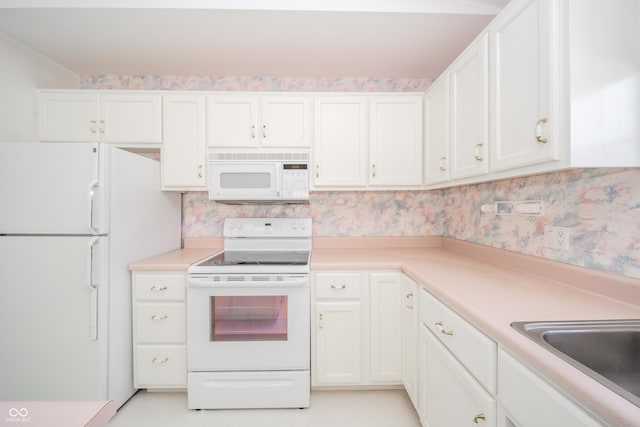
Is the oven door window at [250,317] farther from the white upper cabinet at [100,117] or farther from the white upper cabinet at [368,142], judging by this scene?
the white upper cabinet at [100,117]

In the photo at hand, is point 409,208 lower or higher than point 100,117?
lower

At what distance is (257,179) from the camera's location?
2.03m

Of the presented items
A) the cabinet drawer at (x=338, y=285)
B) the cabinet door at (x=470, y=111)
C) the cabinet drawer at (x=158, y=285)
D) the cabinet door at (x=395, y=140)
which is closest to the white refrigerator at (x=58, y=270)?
the cabinet drawer at (x=158, y=285)

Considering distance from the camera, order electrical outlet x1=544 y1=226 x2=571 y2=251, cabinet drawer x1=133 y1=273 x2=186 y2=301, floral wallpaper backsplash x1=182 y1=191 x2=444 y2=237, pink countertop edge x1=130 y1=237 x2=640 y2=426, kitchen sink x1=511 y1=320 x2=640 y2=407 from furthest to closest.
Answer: floral wallpaper backsplash x1=182 y1=191 x2=444 y2=237 → cabinet drawer x1=133 y1=273 x2=186 y2=301 → electrical outlet x1=544 y1=226 x2=571 y2=251 → kitchen sink x1=511 y1=320 x2=640 y2=407 → pink countertop edge x1=130 y1=237 x2=640 y2=426

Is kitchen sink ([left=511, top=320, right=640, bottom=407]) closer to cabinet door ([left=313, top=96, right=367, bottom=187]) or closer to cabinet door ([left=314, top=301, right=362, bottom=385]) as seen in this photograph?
cabinet door ([left=314, top=301, right=362, bottom=385])

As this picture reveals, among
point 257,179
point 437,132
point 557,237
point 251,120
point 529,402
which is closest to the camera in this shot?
point 529,402

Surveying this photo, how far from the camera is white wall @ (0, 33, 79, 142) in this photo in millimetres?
1893

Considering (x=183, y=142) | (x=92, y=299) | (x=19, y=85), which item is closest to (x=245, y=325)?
(x=92, y=299)

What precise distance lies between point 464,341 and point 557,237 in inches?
30.3

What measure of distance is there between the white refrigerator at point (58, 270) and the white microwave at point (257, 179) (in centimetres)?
60

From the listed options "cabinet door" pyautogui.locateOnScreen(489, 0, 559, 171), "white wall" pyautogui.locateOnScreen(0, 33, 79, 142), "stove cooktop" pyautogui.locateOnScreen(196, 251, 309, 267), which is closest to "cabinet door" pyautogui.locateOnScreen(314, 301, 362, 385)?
"stove cooktop" pyautogui.locateOnScreen(196, 251, 309, 267)

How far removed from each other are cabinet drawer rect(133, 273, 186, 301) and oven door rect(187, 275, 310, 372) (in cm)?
12

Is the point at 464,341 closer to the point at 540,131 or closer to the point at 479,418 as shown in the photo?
the point at 479,418

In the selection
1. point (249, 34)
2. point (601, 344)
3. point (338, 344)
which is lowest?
point (338, 344)
